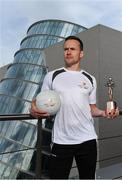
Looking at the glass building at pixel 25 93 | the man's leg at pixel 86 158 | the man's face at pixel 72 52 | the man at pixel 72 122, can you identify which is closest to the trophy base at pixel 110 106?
the man at pixel 72 122

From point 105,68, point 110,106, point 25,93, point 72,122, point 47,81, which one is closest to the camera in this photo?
point 72,122

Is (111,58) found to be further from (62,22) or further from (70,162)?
(70,162)

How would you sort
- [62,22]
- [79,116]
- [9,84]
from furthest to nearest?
[62,22], [9,84], [79,116]

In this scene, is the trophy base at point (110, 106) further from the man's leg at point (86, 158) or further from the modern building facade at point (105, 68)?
the modern building facade at point (105, 68)

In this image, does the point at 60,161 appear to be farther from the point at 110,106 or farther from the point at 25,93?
the point at 25,93

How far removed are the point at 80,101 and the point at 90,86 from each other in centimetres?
19

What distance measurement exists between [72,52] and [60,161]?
76cm

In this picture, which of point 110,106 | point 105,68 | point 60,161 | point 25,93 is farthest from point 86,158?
point 25,93

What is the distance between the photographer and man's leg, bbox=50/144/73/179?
271 cm

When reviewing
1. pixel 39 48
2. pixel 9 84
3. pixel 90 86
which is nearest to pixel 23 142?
pixel 9 84

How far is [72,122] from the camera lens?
272 centimetres

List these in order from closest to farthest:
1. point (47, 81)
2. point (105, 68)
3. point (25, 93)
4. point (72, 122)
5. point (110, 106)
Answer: point (72, 122), point (47, 81), point (110, 106), point (105, 68), point (25, 93)

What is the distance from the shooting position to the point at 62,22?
3142cm

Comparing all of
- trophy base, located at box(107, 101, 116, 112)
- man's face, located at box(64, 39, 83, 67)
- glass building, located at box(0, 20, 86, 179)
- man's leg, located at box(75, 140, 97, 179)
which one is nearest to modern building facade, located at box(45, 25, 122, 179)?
glass building, located at box(0, 20, 86, 179)
